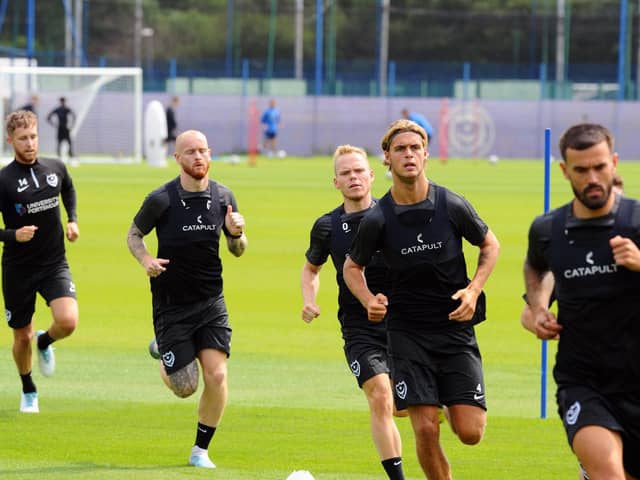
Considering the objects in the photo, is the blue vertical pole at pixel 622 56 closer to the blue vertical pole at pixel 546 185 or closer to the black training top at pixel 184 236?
the blue vertical pole at pixel 546 185

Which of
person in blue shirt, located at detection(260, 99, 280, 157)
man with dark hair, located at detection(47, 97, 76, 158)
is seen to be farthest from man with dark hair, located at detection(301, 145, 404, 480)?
person in blue shirt, located at detection(260, 99, 280, 157)

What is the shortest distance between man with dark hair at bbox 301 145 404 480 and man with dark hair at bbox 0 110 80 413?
328 cm

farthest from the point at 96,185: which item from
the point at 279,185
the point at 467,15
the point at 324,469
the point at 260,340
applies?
the point at 467,15

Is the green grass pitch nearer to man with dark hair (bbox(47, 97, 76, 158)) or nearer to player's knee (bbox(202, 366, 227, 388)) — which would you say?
player's knee (bbox(202, 366, 227, 388))

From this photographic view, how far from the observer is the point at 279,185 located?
42250mm

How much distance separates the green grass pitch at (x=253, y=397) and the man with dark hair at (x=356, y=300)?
866mm

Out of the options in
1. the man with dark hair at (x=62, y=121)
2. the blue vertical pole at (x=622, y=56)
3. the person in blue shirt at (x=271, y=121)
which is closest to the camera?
the man with dark hair at (x=62, y=121)

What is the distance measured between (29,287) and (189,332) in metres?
2.58

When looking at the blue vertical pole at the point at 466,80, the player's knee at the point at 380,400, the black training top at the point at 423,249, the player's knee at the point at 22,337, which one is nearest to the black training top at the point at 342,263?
the player's knee at the point at 380,400

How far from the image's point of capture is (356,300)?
33.1 feet

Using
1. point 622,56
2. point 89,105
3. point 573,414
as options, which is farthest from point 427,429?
point 622,56

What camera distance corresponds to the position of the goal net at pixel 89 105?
53.3 m

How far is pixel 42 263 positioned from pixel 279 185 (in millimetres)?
29300

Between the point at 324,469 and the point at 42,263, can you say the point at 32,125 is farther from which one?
the point at 324,469
